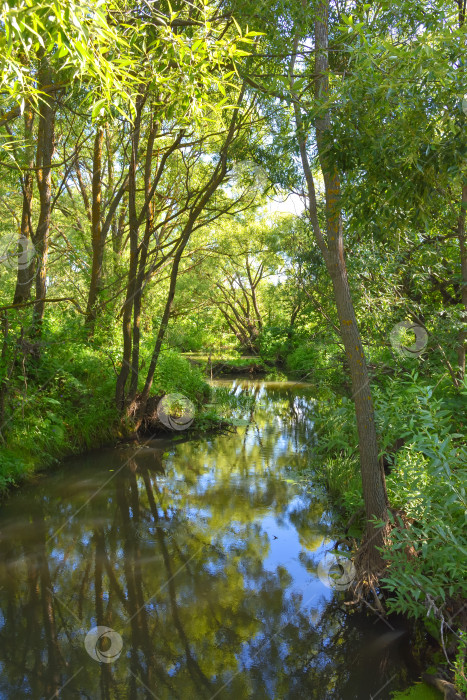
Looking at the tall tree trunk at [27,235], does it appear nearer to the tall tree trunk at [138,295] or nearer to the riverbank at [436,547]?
the tall tree trunk at [138,295]

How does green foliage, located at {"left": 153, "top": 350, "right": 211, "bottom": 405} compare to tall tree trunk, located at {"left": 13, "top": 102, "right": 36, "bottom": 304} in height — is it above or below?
below

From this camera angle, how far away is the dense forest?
3363mm

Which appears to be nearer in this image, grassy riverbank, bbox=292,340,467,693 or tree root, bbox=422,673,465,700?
tree root, bbox=422,673,465,700

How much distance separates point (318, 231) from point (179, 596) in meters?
3.69

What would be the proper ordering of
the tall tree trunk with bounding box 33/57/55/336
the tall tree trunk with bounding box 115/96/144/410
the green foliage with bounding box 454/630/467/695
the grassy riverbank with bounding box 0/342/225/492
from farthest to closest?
1. the tall tree trunk with bounding box 115/96/144/410
2. the tall tree trunk with bounding box 33/57/55/336
3. the grassy riverbank with bounding box 0/342/225/492
4. the green foliage with bounding box 454/630/467/695

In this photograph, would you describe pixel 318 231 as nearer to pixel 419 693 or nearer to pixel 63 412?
pixel 419 693

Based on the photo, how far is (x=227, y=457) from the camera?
380 inches

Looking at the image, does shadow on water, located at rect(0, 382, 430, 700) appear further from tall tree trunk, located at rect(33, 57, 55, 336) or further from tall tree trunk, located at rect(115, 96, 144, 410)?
tall tree trunk, located at rect(33, 57, 55, 336)

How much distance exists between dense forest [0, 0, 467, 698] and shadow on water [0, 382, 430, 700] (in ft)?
1.57

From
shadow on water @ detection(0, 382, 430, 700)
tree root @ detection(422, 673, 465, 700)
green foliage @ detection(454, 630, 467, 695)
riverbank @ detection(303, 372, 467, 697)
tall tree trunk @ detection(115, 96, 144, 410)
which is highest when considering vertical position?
tall tree trunk @ detection(115, 96, 144, 410)

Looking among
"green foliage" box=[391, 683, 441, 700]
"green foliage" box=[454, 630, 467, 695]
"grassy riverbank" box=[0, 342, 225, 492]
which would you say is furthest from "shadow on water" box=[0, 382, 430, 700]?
"green foliage" box=[454, 630, 467, 695]

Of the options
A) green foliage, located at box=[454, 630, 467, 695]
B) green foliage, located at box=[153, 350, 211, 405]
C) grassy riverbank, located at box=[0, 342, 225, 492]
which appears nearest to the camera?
green foliage, located at box=[454, 630, 467, 695]

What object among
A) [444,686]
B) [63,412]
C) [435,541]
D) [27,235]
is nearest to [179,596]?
[444,686]

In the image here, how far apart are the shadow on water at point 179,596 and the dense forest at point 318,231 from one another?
48cm
